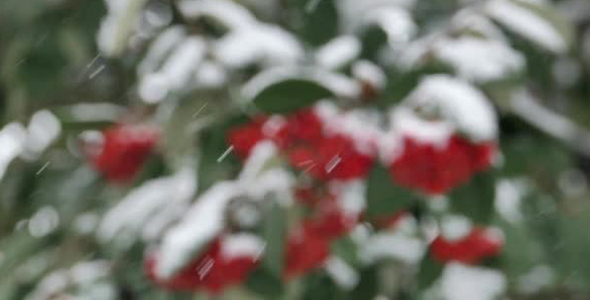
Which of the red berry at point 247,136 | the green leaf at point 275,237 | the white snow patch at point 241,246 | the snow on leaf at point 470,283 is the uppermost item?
the red berry at point 247,136

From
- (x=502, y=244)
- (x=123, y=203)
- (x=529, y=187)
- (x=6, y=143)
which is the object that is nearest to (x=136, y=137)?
(x=123, y=203)

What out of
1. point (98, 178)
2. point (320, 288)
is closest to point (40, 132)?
point (98, 178)

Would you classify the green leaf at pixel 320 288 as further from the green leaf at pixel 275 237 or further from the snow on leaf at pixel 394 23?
the snow on leaf at pixel 394 23

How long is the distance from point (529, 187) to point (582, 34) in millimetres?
777

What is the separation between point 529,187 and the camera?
171cm

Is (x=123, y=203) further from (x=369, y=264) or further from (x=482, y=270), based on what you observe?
(x=482, y=270)

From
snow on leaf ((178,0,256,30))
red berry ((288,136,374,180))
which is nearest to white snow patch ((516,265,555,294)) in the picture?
red berry ((288,136,374,180))

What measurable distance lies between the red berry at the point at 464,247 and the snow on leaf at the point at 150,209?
1.21 ft

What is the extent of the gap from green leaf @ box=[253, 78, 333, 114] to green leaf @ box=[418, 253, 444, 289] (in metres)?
0.39

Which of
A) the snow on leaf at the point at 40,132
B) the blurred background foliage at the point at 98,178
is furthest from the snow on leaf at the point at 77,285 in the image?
the snow on leaf at the point at 40,132

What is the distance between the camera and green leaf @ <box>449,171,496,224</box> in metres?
1.27

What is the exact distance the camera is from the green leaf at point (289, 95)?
117 cm

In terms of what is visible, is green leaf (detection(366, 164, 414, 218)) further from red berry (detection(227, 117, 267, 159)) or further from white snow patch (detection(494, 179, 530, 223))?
white snow patch (detection(494, 179, 530, 223))

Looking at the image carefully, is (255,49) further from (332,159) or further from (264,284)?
(264,284)
